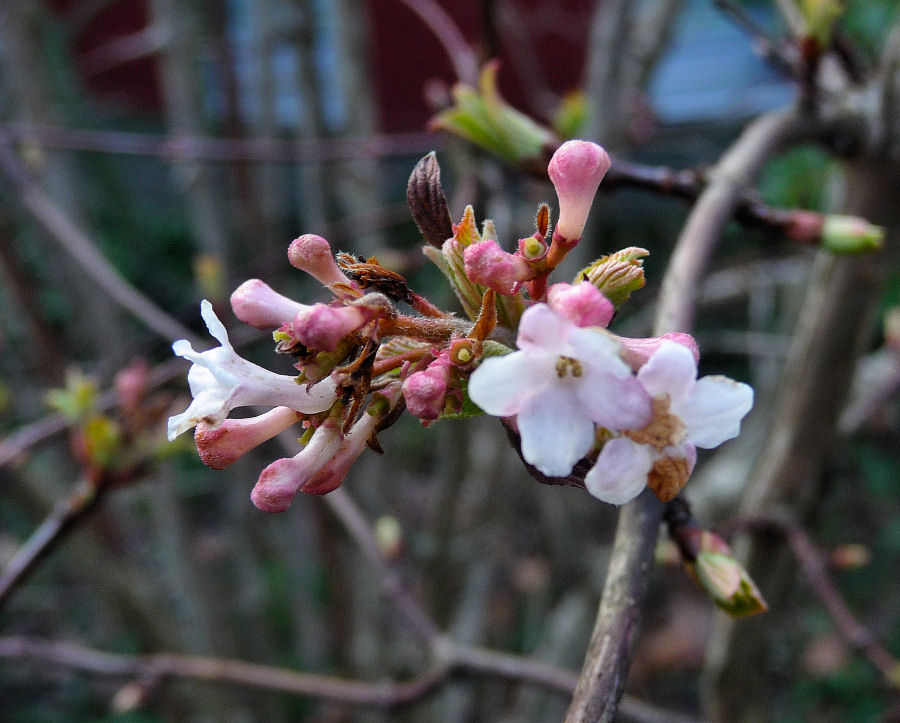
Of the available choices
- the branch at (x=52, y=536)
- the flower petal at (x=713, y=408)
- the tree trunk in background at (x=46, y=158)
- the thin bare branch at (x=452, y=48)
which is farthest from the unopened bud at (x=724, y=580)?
the tree trunk in background at (x=46, y=158)

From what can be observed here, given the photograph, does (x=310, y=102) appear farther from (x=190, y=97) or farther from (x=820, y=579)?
(x=820, y=579)

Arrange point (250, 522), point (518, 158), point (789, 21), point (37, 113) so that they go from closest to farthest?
point (518, 158) < point (789, 21) < point (37, 113) < point (250, 522)

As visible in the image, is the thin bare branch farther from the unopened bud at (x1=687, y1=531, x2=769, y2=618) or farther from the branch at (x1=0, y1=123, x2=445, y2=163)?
the unopened bud at (x1=687, y1=531, x2=769, y2=618)

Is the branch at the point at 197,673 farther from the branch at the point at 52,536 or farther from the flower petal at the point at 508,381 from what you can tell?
the flower petal at the point at 508,381

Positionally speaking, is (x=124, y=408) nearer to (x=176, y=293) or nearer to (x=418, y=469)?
(x=418, y=469)

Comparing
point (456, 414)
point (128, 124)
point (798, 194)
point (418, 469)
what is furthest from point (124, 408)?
point (128, 124)

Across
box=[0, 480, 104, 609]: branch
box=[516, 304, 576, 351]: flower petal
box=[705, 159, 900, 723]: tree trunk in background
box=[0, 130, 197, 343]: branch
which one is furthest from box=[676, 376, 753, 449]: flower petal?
box=[0, 130, 197, 343]: branch

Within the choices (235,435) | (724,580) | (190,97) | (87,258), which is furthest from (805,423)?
(190,97)
